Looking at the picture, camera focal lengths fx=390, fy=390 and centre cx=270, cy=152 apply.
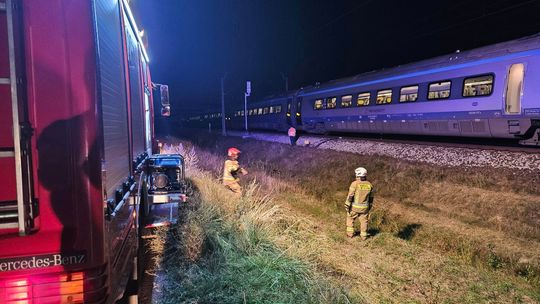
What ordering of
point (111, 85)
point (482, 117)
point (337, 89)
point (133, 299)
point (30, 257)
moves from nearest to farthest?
point (30, 257) → point (111, 85) → point (133, 299) → point (482, 117) → point (337, 89)

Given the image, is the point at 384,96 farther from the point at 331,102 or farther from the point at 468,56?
the point at 331,102

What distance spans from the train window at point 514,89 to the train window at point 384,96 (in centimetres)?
527

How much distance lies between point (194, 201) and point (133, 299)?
4.06 meters

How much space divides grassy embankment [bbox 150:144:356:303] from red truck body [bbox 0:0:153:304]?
2204 mm

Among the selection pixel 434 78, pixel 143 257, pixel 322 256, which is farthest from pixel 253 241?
pixel 434 78

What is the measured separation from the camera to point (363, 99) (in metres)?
18.2

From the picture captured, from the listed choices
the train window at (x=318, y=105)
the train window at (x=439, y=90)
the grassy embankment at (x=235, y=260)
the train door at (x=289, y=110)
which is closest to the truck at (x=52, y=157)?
the grassy embankment at (x=235, y=260)

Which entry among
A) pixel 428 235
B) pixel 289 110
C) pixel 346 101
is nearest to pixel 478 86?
pixel 428 235

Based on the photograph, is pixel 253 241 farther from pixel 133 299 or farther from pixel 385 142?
pixel 385 142

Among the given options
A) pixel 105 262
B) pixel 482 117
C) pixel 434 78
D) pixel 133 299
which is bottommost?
pixel 133 299

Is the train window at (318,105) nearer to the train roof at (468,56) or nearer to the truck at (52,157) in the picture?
the train roof at (468,56)

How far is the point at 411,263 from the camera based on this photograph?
6.18 metres

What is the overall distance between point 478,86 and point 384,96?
4679mm

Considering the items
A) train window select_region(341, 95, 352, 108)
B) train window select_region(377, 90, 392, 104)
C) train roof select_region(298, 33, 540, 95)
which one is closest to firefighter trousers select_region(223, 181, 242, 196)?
train roof select_region(298, 33, 540, 95)
